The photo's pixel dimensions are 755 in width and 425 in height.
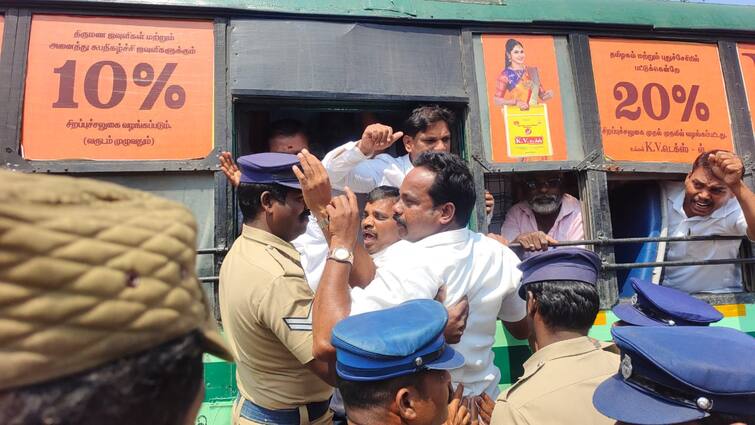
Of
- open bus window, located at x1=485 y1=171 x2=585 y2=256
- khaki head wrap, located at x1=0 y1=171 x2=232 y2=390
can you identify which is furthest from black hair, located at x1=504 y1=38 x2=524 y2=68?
khaki head wrap, located at x1=0 y1=171 x2=232 y2=390

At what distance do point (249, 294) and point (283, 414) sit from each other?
427mm

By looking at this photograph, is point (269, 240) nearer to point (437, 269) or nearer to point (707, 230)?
point (437, 269)

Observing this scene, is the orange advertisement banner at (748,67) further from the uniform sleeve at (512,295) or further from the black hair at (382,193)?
the black hair at (382,193)

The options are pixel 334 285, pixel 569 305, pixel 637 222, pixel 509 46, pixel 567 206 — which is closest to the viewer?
pixel 334 285

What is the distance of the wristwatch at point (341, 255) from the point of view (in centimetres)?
156

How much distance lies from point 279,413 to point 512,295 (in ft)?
3.19

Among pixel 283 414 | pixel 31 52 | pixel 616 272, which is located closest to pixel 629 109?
pixel 616 272

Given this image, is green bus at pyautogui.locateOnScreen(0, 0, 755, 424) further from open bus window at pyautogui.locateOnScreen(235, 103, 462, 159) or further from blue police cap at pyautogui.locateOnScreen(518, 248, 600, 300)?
blue police cap at pyautogui.locateOnScreen(518, 248, 600, 300)

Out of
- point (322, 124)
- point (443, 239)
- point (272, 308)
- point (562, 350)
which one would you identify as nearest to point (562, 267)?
point (562, 350)

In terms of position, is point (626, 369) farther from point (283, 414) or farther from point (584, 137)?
point (584, 137)

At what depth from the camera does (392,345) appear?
44.5 inches

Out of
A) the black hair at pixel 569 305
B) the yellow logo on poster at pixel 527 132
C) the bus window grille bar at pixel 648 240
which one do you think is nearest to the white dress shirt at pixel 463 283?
the black hair at pixel 569 305

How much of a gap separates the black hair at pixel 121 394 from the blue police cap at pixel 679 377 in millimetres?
902

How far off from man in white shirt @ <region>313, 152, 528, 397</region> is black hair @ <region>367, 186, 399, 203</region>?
0.46 m
